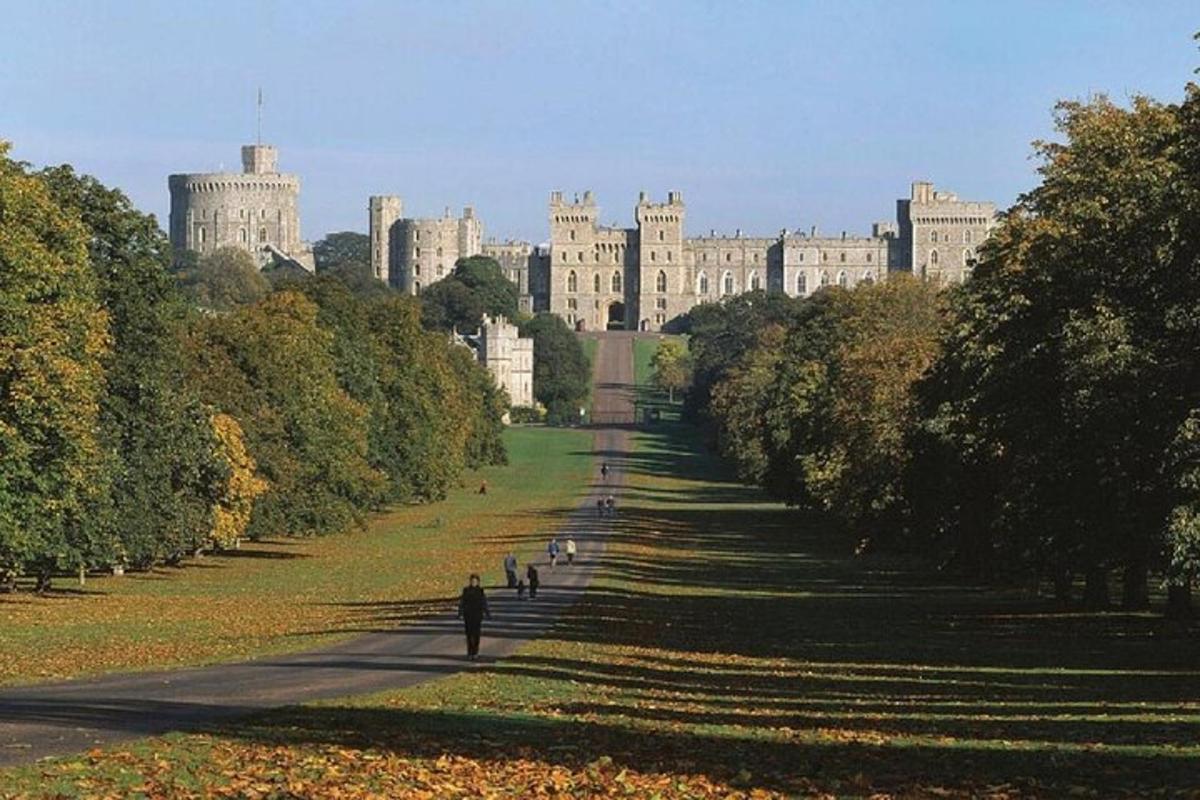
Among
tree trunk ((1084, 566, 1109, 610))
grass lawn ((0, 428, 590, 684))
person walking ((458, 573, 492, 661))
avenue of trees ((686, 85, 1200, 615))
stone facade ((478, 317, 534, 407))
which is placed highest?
stone facade ((478, 317, 534, 407))

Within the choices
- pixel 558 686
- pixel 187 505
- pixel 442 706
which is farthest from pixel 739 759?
pixel 187 505

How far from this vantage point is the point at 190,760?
1697 cm

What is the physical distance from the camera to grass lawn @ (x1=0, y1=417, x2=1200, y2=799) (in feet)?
53.6

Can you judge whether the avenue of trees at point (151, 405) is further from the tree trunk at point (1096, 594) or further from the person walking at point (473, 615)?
the tree trunk at point (1096, 594)

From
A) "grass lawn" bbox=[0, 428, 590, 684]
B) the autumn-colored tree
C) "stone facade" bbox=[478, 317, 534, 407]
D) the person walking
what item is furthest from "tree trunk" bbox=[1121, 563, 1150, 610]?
"stone facade" bbox=[478, 317, 534, 407]

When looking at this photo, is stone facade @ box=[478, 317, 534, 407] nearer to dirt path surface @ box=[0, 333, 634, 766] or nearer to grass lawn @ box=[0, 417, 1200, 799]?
grass lawn @ box=[0, 417, 1200, 799]

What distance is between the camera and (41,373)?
44.2 meters

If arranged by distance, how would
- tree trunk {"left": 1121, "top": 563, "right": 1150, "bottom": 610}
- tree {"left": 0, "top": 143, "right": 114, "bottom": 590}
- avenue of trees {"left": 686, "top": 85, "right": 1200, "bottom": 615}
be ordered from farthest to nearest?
tree {"left": 0, "top": 143, "right": 114, "bottom": 590} → tree trunk {"left": 1121, "top": 563, "right": 1150, "bottom": 610} → avenue of trees {"left": 686, "top": 85, "right": 1200, "bottom": 615}

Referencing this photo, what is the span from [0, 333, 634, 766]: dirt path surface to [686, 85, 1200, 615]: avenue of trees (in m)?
8.79

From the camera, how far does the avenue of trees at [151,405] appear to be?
4466 centimetres

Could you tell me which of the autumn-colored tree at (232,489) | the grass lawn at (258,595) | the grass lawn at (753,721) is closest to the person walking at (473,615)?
the grass lawn at (753,721)

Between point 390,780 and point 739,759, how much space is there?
313cm

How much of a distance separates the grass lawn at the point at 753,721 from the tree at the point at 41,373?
10193mm

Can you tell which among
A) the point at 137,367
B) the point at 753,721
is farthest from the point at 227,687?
the point at 137,367
